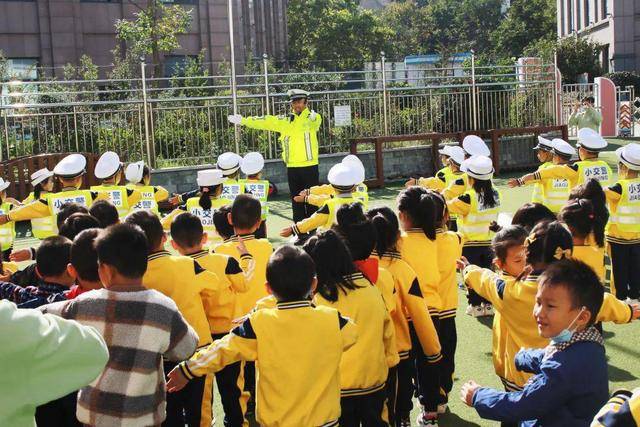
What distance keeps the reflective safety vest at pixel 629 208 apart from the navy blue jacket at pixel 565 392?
451 cm

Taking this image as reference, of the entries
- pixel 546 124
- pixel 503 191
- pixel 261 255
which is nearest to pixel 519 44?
pixel 546 124

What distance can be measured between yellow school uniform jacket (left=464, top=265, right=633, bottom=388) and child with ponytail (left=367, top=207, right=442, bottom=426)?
373 millimetres

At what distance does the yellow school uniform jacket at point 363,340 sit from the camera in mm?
3914

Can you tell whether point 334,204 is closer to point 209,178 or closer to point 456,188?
point 209,178

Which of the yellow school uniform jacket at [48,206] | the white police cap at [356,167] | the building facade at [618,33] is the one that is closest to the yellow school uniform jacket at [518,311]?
the white police cap at [356,167]

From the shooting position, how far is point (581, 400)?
295 centimetres

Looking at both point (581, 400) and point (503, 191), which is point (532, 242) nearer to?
point (581, 400)

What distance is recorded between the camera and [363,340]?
3.94 meters

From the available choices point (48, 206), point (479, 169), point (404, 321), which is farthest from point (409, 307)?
point (48, 206)

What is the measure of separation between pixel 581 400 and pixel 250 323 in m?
1.34

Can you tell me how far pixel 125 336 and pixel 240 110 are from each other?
13.3 meters

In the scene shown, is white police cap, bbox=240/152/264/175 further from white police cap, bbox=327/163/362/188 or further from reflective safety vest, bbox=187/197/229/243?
white police cap, bbox=327/163/362/188

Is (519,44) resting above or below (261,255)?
above

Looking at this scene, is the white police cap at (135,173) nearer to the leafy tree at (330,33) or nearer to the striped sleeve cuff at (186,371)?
the striped sleeve cuff at (186,371)
